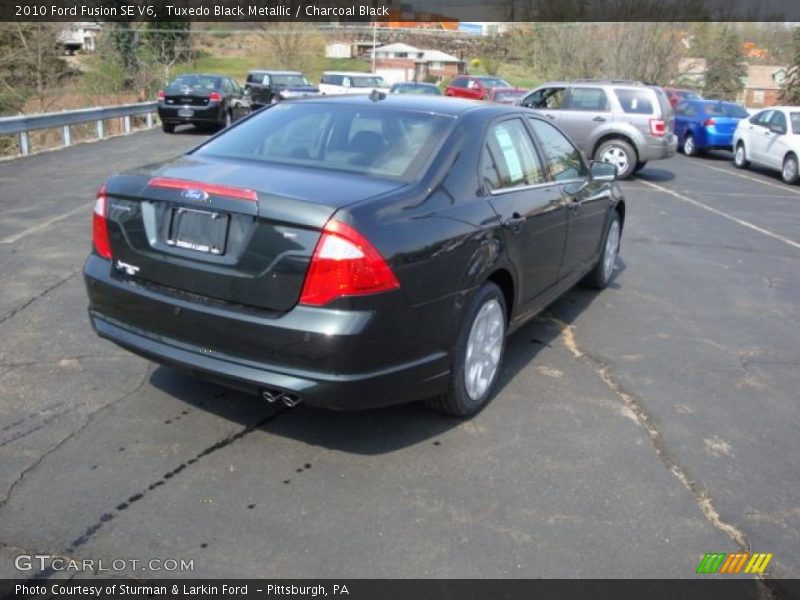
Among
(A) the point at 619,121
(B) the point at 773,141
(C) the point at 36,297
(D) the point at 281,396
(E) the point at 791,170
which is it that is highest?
(A) the point at 619,121

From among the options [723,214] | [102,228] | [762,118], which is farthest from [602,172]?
[762,118]

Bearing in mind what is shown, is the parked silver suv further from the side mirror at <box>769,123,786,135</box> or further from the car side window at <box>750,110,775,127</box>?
the car side window at <box>750,110,775,127</box>

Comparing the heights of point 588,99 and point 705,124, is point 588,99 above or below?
above

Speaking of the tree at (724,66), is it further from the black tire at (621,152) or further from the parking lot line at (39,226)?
the parking lot line at (39,226)

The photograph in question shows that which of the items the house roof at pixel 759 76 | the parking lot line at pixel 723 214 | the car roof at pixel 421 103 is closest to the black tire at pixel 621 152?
the parking lot line at pixel 723 214

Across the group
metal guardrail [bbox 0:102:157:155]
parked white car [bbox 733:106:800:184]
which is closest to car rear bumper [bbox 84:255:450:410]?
metal guardrail [bbox 0:102:157:155]

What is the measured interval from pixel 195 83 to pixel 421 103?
1790cm

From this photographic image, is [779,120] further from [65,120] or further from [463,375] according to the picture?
[65,120]

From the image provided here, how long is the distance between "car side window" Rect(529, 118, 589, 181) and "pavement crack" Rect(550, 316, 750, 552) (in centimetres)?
122

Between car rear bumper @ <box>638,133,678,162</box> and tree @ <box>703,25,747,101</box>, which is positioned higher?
tree @ <box>703,25,747,101</box>

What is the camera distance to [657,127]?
14742mm

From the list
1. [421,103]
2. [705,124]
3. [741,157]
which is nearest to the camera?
[421,103]

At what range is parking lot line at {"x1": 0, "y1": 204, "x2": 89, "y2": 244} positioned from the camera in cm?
754

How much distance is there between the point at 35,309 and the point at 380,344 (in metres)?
3.44
